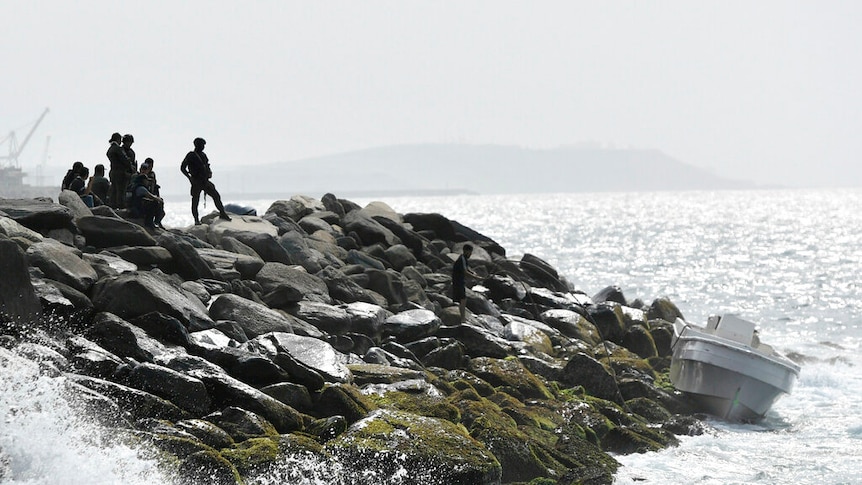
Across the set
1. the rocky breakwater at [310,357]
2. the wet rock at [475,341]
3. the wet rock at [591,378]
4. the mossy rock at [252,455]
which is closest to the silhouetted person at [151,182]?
the rocky breakwater at [310,357]

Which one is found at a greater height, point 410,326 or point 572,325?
point 410,326

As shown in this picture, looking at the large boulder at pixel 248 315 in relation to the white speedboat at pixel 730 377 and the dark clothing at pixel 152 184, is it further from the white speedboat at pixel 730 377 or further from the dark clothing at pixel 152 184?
the white speedboat at pixel 730 377

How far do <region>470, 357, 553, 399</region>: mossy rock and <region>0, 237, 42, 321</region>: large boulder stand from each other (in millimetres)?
7606

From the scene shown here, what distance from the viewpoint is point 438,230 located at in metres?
31.7

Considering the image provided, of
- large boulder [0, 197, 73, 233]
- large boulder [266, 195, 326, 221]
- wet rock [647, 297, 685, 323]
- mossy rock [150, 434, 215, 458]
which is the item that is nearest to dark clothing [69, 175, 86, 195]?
large boulder [0, 197, 73, 233]

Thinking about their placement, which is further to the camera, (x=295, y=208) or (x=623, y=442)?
(x=295, y=208)

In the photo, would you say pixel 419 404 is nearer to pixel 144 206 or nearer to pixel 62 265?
pixel 62 265

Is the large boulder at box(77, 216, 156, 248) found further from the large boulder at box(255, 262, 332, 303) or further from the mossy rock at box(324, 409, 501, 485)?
the mossy rock at box(324, 409, 501, 485)

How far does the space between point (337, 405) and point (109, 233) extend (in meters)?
7.61

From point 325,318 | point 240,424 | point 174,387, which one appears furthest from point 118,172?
point 240,424

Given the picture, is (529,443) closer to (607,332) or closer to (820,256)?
(607,332)

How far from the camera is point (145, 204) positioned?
21453 millimetres

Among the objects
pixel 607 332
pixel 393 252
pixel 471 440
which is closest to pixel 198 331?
pixel 471 440

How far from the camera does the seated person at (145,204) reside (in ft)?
69.9
